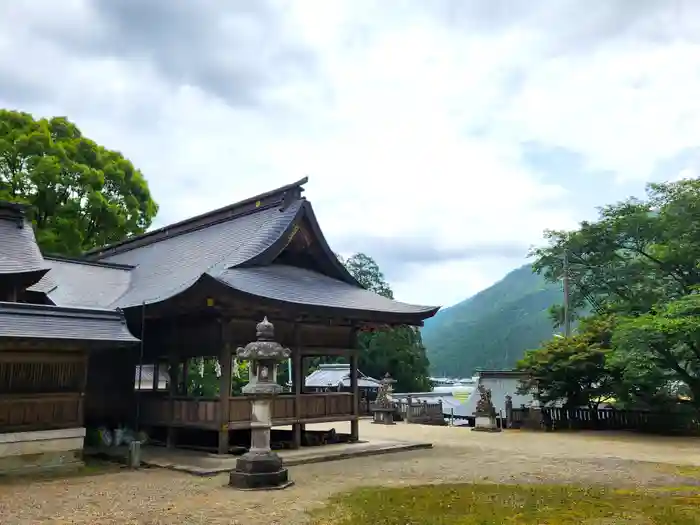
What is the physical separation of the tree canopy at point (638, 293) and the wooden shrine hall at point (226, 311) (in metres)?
7.91

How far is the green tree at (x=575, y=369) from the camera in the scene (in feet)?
69.2

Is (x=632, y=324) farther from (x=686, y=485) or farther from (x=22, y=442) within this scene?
(x=22, y=442)

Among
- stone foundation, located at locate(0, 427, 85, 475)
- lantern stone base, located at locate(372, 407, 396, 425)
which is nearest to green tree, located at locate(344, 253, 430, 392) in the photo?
lantern stone base, located at locate(372, 407, 396, 425)

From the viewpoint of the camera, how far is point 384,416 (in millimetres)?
25219

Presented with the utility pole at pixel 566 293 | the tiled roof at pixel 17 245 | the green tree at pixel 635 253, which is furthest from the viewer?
the utility pole at pixel 566 293

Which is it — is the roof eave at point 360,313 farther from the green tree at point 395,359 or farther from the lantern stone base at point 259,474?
the green tree at point 395,359

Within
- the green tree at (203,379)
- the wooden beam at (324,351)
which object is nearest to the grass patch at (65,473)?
the wooden beam at (324,351)

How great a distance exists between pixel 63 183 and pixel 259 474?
21.2 metres

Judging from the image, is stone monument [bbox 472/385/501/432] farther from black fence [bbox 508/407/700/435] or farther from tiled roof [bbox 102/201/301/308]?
tiled roof [bbox 102/201/301/308]

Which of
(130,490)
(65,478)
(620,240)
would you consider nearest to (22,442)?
(65,478)

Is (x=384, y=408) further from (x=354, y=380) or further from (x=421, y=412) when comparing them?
(x=354, y=380)

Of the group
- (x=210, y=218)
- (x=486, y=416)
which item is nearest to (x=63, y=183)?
(x=210, y=218)

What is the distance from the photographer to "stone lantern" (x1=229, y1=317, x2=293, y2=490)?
9.71 m

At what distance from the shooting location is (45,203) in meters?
26.3
